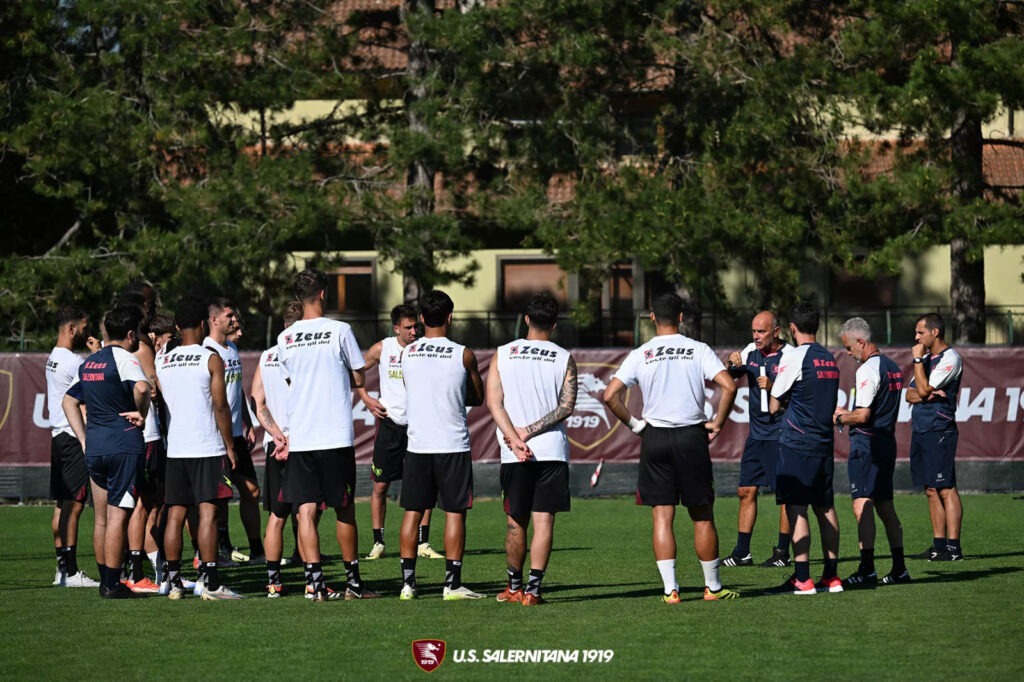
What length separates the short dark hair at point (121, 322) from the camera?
35.6ft

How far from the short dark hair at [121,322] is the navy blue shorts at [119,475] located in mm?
884

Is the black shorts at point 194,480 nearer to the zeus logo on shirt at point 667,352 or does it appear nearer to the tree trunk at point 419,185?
the zeus logo on shirt at point 667,352

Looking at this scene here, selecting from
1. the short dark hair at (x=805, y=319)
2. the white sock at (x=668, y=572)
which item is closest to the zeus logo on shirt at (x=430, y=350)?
the white sock at (x=668, y=572)

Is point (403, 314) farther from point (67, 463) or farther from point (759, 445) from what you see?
point (759, 445)

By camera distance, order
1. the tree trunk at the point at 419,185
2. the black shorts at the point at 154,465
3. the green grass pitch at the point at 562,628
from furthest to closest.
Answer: the tree trunk at the point at 419,185, the black shorts at the point at 154,465, the green grass pitch at the point at 562,628

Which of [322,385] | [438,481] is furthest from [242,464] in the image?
[438,481]

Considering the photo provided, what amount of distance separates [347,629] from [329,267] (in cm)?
1930

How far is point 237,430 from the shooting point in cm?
1248

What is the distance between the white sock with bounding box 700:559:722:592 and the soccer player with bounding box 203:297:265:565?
373 centimetres

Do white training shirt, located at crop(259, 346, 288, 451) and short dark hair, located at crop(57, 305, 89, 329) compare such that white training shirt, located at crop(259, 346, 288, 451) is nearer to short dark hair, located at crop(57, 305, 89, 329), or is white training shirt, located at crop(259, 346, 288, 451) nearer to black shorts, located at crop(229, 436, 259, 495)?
black shorts, located at crop(229, 436, 259, 495)

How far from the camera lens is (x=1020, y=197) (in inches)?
1037

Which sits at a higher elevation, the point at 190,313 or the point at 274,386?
the point at 190,313

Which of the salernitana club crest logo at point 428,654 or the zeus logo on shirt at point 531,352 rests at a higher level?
the zeus logo on shirt at point 531,352

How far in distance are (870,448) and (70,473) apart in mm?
6537
